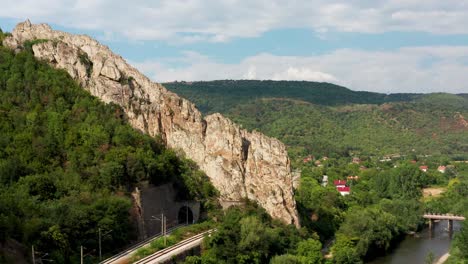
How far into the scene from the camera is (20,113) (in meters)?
42.3

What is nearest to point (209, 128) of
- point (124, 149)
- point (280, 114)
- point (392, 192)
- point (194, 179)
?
point (194, 179)

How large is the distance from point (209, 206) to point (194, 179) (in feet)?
8.66

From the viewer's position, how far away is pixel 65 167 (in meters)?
39.3

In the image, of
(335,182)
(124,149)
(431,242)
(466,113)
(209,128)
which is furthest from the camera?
(466,113)

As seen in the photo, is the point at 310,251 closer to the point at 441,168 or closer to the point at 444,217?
the point at 444,217

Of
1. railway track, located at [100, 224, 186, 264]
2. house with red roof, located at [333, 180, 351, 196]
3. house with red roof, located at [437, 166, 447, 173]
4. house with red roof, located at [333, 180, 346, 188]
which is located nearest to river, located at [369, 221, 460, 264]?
house with red roof, located at [333, 180, 351, 196]

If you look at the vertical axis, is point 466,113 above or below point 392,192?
above

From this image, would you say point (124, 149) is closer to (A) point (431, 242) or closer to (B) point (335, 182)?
(A) point (431, 242)

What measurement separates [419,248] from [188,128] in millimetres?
26266

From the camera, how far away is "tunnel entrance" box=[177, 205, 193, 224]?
145ft

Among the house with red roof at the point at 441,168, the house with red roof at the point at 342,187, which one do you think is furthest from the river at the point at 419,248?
the house with red roof at the point at 441,168

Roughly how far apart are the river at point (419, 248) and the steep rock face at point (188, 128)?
12339 millimetres

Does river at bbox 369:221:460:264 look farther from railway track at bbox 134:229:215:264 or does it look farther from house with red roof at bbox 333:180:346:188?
house with red roof at bbox 333:180:346:188

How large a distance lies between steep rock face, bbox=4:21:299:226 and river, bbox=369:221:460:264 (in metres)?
12.3
